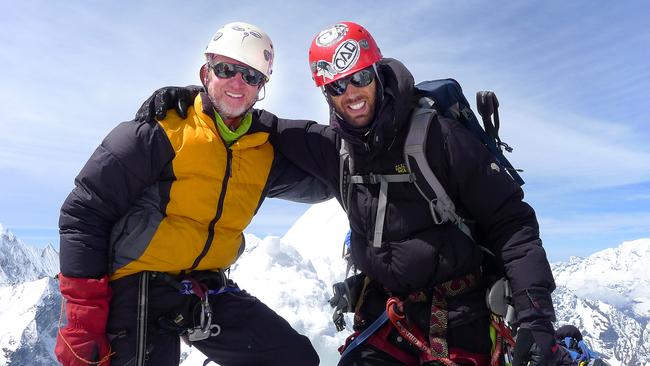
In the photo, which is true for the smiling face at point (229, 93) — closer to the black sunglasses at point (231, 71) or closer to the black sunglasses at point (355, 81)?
the black sunglasses at point (231, 71)

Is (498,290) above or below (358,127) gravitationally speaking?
below

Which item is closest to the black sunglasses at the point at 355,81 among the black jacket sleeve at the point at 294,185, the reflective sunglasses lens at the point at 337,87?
the reflective sunglasses lens at the point at 337,87

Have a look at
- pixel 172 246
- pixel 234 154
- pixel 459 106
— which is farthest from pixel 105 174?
pixel 459 106

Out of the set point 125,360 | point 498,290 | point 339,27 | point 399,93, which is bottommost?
point 125,360

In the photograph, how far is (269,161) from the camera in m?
5.71

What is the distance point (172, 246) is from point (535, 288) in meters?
3.34

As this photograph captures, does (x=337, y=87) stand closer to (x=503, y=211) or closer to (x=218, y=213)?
(x=218, y=213)

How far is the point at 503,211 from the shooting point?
14.7ft

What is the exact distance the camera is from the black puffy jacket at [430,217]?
173 inches

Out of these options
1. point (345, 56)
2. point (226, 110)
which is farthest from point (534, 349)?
point (226, 110)

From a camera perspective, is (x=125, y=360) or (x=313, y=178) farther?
(x=313, y=178)

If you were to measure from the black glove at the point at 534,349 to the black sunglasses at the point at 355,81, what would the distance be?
2.63m

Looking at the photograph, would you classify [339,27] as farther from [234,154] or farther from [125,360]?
[125,360]

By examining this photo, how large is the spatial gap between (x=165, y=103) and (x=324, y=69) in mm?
1608
